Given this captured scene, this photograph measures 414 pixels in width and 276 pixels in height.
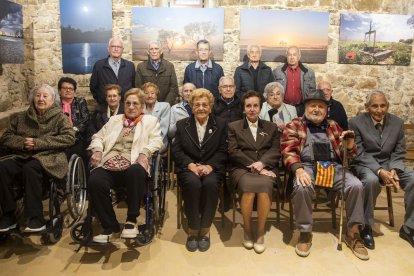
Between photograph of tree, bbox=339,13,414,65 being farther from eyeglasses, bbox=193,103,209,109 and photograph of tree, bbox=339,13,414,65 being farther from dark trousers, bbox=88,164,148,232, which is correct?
dark trousers, bbox=88,164,148,232

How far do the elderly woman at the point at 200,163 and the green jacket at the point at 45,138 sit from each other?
34.7 inches

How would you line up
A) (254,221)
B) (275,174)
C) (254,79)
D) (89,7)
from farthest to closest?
(89,7) < (254,79) < (254,221) < (275,174)

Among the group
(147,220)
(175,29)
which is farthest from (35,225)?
(175,29)

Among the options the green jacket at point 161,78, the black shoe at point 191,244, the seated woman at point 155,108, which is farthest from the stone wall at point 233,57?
the black shoe at point 191,244

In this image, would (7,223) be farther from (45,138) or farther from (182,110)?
(182,110)

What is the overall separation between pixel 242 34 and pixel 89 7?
1933 mm

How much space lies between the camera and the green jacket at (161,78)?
4277mm

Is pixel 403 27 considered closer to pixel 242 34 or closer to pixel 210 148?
pixel 242 34

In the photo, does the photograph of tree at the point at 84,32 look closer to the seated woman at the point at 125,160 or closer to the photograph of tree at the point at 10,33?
the photograph of tree at the point at 10,33

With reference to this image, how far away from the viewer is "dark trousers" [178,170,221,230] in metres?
2.79

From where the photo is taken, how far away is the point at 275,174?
2.97 m

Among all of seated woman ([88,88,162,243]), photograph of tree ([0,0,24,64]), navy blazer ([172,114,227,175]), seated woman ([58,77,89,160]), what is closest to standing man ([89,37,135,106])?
seated woman ([58,77,89,160])

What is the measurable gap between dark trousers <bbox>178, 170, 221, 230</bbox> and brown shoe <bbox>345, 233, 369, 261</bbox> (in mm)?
1059

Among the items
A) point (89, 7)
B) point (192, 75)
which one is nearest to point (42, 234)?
point (192, 75)
